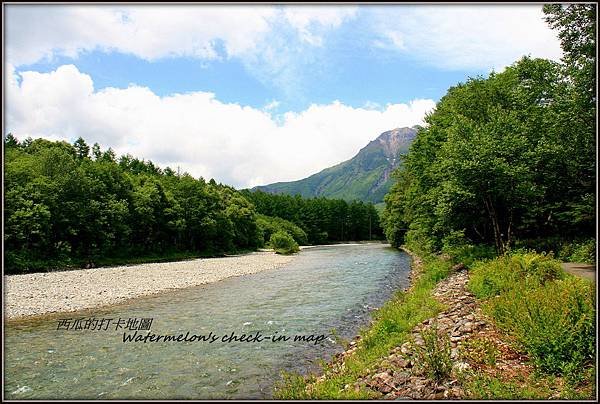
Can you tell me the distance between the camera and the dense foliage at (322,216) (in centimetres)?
15938

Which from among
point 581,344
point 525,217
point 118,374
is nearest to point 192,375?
point 118,374

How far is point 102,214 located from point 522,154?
57.0 meters

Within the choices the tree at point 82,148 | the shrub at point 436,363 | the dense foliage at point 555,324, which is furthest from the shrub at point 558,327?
the tree at point 82,148

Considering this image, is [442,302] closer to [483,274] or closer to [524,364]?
[483,274]

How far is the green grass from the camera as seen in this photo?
9.38m

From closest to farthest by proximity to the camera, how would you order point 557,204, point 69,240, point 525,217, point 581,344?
point 581,344
point 557,204
point 525,217
point 69,240

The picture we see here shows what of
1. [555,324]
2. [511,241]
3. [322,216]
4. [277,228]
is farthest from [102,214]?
[322,216]

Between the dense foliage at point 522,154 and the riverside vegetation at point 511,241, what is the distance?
0.34 ft

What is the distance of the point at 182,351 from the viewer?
51.0ft

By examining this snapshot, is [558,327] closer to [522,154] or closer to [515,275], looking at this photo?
[515,275]

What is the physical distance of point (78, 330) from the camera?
62.2ft

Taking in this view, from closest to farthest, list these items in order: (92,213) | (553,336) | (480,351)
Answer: (553,336)
(480,351)
(92,213)

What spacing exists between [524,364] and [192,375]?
9689 mm

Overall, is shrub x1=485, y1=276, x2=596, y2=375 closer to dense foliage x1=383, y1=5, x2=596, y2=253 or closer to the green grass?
the green grass
